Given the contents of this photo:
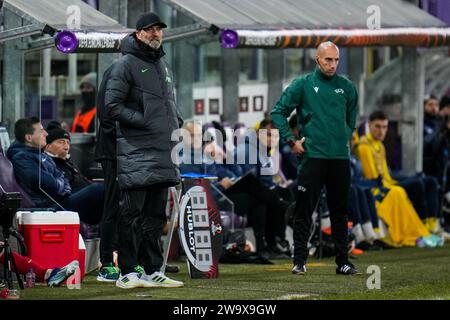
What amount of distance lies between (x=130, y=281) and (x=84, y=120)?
4890 millimetres

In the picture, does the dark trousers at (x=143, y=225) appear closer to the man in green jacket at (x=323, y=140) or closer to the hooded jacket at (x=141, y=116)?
the hooded jacket at (x=141, y=116)

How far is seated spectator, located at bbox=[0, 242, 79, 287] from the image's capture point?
12.7 meters

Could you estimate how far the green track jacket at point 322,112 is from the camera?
46.0 ft

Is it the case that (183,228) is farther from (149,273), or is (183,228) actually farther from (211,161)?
(211,161)

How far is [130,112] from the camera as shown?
12.4 metres

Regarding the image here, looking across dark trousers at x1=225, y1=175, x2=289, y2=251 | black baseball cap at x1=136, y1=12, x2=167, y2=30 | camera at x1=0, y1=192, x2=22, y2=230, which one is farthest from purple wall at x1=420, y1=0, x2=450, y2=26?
camera at x1=0, y1=192, x2=22, y2=230

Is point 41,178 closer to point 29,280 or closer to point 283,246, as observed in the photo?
point 29,280

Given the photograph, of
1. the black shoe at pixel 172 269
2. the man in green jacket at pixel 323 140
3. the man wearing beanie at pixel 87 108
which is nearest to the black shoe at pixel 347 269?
the man in green jacket at pixel 323 140

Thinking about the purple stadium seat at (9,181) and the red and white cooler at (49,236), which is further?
the purple stadium seat at (9,181)

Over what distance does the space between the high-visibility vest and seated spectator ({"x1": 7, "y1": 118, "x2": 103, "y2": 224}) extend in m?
2.27

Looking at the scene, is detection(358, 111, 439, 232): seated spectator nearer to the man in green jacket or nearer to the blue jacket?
the man in green jacket

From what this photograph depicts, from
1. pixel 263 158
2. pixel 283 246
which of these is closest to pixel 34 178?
pixel 283 246
